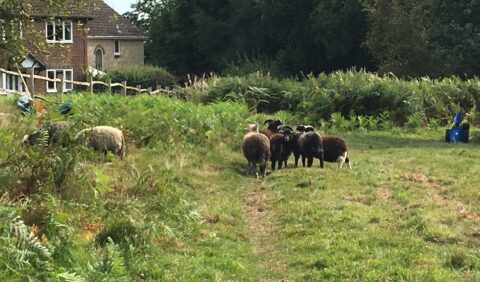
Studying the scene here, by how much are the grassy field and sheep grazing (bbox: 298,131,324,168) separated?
394 millimetres

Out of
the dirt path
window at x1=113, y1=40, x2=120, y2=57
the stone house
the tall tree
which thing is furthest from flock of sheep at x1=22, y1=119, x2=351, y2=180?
window at x1=113, y1=40, x2=120, y2=57

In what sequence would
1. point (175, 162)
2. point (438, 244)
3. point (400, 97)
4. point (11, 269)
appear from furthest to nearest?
point (400, 97), point (175, 162), point (438, 244), point (11, 269)

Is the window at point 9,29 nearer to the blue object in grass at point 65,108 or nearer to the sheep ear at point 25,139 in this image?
the blue object in grass at point 65,108

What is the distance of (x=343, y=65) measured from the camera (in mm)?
57750

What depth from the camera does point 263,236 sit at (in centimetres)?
1064

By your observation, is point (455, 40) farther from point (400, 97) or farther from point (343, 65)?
point (343, 65)

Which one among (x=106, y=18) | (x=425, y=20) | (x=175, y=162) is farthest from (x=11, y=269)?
(x=106, y=18)

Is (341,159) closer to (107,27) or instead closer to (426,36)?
(426,36)

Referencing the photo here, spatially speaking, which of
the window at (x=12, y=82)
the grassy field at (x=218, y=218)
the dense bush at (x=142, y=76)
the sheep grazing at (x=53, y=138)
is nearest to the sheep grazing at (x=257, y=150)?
the grassy field at (x=218, y=218)

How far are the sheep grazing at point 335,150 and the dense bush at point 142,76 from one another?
4082cm

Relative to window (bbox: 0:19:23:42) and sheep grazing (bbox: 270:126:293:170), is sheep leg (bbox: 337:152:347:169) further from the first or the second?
window (bbox: 0:19:23:42)

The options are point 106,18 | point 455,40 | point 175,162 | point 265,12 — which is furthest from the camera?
point 106,18

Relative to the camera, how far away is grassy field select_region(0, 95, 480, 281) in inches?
309

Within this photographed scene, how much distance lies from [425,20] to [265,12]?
2027cm
